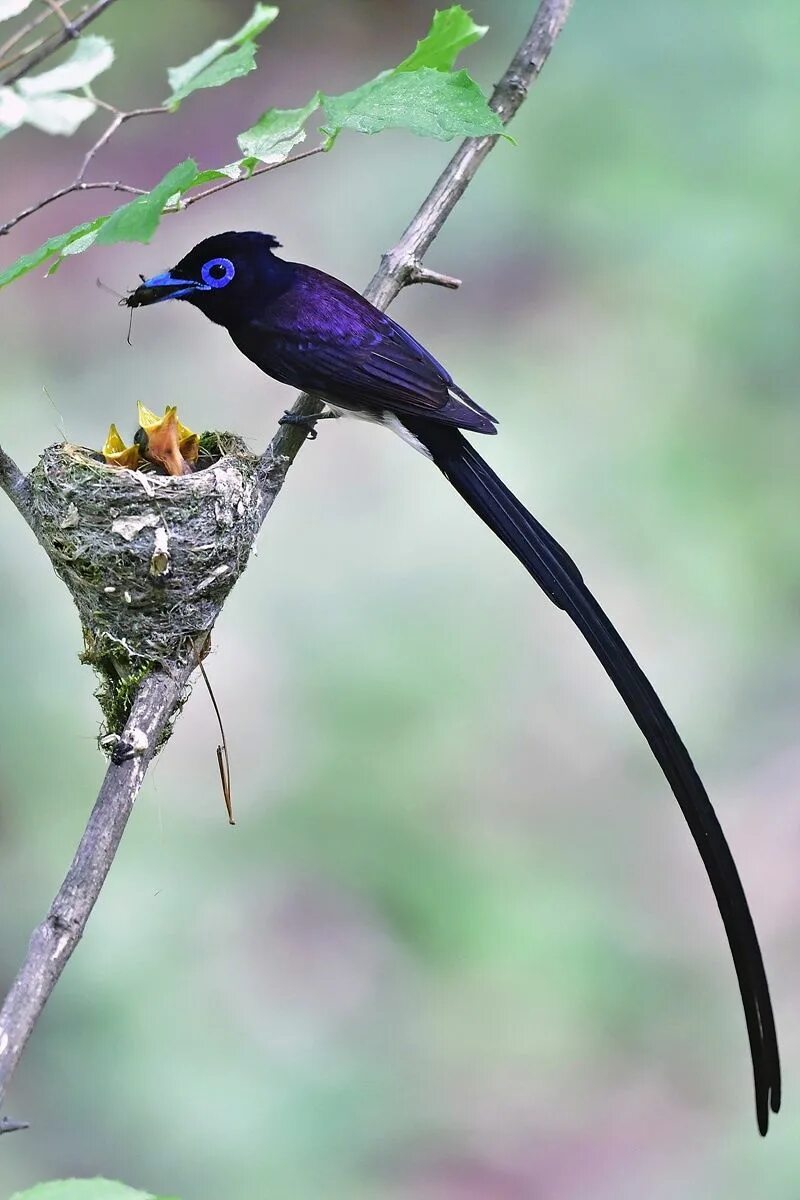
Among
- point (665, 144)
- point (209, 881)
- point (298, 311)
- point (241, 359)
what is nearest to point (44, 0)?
point (298, 311)

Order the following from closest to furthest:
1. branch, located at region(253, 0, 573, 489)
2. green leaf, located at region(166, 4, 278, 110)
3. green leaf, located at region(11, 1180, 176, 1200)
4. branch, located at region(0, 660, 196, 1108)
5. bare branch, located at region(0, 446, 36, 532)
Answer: green leaf, located at region(11, 1180, 176, 1200) → green leaf, located at region(166, 4, 278, 110) → branch, located at region(0, 660, 196, 1108) → bare branch, located at region(0, 446, 36, 532) → branch, located at region(253, 0, 573, 489)

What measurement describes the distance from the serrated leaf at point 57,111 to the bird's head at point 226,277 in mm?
1032

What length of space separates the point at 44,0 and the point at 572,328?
420cm

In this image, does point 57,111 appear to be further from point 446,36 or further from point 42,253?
point 446,36

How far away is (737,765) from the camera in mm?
4141

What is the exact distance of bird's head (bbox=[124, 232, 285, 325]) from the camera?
200 cm

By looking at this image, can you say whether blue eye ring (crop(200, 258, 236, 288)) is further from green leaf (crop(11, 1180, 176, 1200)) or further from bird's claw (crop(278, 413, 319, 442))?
green leaf (crop(11, 1180, 176, 1200))

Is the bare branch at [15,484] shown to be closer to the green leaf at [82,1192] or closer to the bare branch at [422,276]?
the bare branch at [422,276]

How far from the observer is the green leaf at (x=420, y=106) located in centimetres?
126

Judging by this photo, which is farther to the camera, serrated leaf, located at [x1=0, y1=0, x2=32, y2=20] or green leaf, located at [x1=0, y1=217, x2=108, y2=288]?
green leaf, located at [x1=0, y1=217, x2=108, y2=288]

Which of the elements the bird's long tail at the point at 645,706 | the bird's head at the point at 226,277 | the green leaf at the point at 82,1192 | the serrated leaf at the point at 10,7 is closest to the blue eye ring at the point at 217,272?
the bird's head at the point at 226,277

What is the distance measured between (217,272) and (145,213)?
0.93 m

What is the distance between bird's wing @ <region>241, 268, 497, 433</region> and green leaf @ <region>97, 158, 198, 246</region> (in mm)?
840

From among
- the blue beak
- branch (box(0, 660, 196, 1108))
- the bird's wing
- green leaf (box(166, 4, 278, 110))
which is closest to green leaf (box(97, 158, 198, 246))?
green leaf (box(166, 4, 278, 110))
